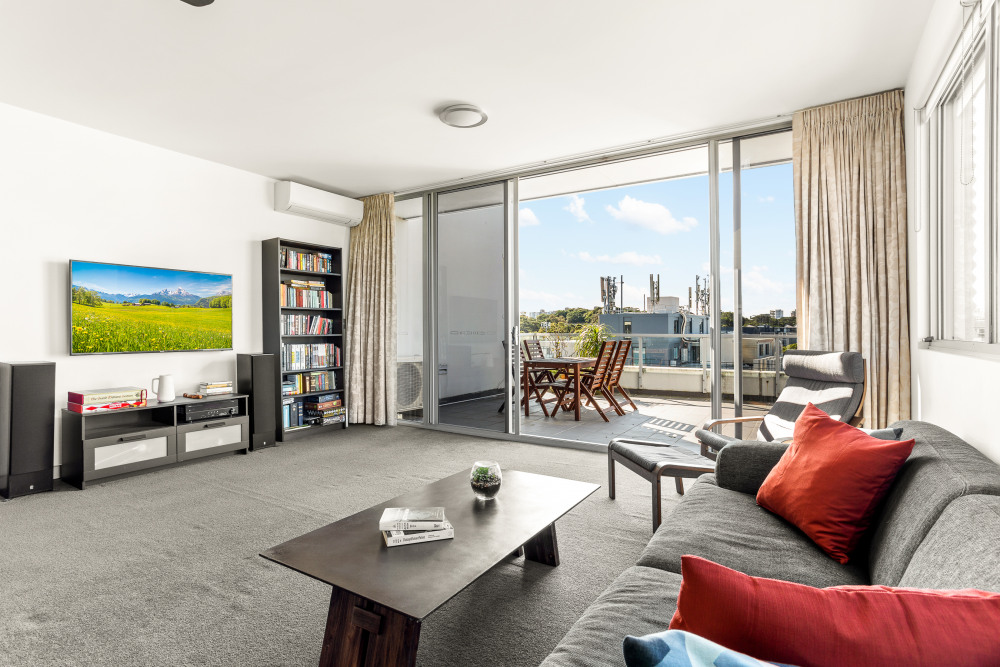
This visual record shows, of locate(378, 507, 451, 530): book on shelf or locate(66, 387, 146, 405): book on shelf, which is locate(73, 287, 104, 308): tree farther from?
locate(378, 507, 451, 530): book on shelf

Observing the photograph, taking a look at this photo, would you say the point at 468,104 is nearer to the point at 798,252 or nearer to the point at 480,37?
the point at 480,37

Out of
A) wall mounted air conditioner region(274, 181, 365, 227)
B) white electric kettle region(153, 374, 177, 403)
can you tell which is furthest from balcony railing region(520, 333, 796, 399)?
white electric kettle region(153, 374, 177, 403)

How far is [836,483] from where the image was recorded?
153 centimetres

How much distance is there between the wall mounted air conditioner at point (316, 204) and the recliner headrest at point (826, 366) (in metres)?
4.39

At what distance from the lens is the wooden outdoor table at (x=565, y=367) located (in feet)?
18.7

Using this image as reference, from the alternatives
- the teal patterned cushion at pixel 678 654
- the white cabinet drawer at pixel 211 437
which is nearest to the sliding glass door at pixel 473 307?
the white cabinet drawer at pixel 211 437

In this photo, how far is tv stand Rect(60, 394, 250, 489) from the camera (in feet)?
11.5

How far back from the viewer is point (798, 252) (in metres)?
3.58

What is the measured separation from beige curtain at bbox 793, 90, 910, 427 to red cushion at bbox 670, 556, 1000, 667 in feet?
10.4

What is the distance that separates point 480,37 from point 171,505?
3.20m

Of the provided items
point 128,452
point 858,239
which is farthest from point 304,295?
point 858,239

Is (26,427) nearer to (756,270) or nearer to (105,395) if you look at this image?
(105,395)

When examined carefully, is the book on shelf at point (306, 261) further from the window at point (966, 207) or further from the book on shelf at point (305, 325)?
the window at point (966, 207)

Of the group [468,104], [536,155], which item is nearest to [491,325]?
[536,155]
